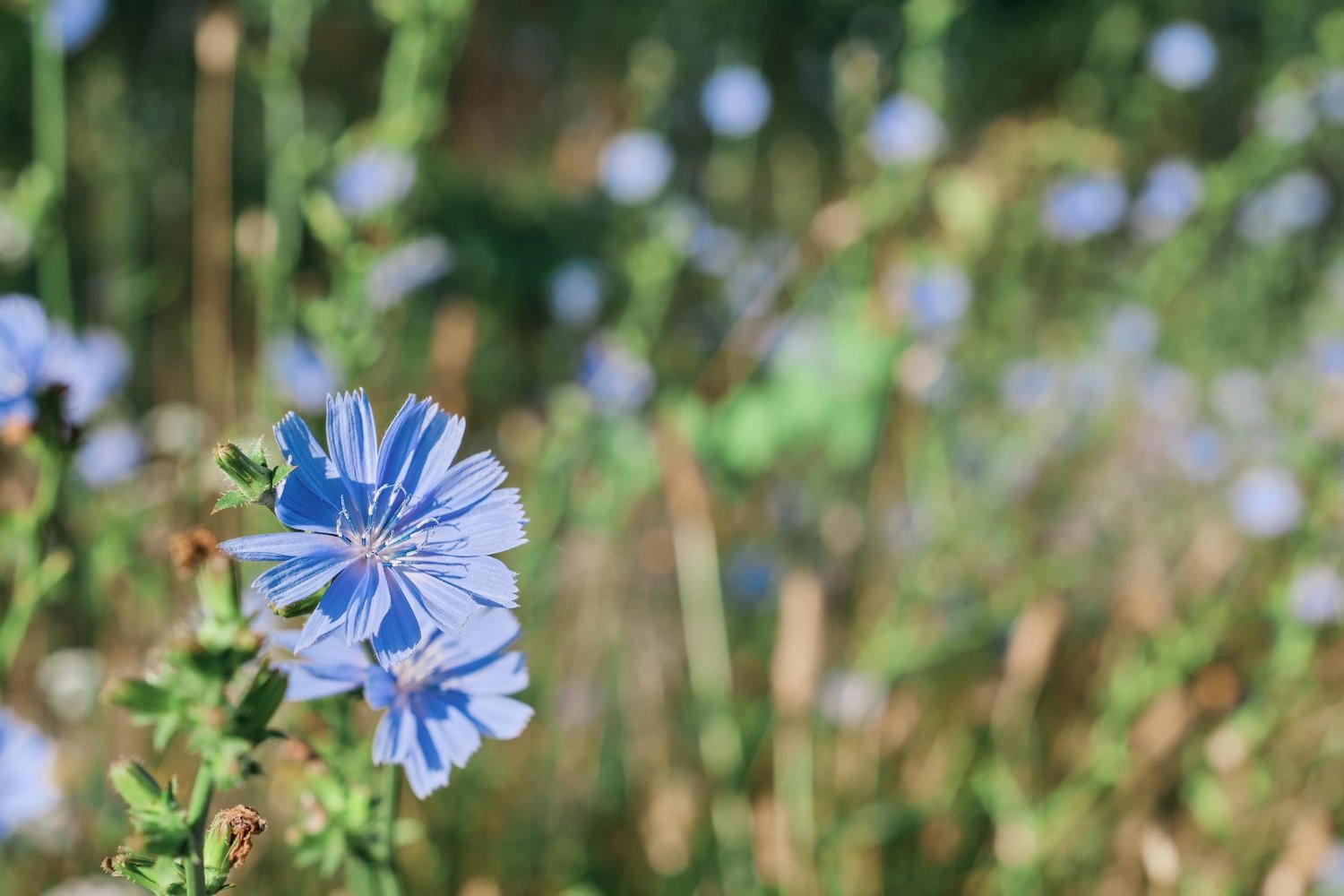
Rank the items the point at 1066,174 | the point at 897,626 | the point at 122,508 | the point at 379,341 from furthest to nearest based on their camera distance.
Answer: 1. the point at 1066,174
2. the point at 897,626
3. the point at 122,508
4. the point at 379,341

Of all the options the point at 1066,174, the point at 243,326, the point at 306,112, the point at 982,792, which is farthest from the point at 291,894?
the point at 306,112

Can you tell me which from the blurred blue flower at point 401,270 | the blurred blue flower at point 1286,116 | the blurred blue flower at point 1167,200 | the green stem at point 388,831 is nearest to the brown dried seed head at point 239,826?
the green stem at point 388,831

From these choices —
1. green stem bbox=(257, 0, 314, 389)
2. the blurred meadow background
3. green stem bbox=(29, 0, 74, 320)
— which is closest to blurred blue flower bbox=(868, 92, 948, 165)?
the blurred meadow background

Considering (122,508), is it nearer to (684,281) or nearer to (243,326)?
(243,326)

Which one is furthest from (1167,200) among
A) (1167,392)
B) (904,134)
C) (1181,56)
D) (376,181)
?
(376,181)

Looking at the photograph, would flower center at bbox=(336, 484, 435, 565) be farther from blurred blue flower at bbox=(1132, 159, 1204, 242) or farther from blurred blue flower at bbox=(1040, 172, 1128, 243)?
blurred blue flower at bbox=(1040, 172, 1128, 243)

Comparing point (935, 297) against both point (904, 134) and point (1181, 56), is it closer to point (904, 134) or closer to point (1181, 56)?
point (904, 134)
